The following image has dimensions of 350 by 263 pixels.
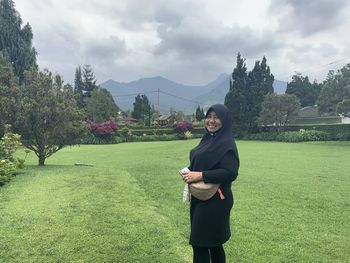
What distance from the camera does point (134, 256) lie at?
4031mm

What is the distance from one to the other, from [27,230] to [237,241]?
277 centimetres

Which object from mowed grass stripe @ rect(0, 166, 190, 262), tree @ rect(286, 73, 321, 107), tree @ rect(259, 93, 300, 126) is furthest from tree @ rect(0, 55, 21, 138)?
tree @ rect(286, 73, 321, 107)

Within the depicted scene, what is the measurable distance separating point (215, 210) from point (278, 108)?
100ft

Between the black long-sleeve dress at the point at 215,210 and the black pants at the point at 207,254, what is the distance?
2.9 inches

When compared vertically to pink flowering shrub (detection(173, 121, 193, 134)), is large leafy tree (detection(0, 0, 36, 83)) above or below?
above

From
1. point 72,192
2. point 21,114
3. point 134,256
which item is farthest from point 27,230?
point 21,114

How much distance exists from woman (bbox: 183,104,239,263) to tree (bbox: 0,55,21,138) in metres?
10.6

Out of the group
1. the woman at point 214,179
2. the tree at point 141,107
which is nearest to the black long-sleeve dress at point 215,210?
the woman at point 214,179

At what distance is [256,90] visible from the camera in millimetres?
35688

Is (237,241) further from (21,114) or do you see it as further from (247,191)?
(21,114)

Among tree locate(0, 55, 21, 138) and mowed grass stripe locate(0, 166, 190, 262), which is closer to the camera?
mowed grass stripe locate(0, 166, 190, 262)

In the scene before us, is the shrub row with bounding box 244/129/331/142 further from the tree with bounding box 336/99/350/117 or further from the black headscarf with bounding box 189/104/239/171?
the black headscarf with bounding box 189/104/239/171

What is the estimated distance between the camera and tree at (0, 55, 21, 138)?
38.7 ft

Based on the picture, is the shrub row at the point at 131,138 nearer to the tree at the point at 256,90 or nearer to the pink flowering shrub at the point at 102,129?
the pink flowering shrub at the point at 102,129
